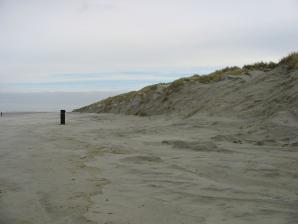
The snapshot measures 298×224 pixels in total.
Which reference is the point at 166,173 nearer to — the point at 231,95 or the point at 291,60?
the point at 231,95

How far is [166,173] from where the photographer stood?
7.09 metres

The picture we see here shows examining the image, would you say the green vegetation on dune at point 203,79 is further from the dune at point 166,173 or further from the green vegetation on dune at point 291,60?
the dune at point 166,173

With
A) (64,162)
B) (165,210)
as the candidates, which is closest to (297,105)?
(64,162)

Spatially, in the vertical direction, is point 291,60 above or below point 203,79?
above

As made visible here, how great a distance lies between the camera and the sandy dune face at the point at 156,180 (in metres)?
5.14

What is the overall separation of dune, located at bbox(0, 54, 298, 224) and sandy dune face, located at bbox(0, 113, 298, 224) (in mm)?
12

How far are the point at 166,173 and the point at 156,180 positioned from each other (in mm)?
466

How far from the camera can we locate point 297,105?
40.9ft

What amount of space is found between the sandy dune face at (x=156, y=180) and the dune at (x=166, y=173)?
1 centimetres

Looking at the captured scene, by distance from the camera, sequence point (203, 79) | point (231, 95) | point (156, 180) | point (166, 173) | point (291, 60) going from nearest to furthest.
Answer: point (156, 180) < point (166, 173) < point (231, 95) < point (291, 60) < point (203, 79)

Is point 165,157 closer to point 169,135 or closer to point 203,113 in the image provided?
point 169,135

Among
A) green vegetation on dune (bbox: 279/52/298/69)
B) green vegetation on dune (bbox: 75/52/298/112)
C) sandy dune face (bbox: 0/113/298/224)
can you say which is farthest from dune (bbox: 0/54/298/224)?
green vegetation on dune (bbox: 75/52/298/112)

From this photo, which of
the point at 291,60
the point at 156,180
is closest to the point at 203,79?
the point at 291,60

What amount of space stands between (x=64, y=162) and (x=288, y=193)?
13.6 feet
